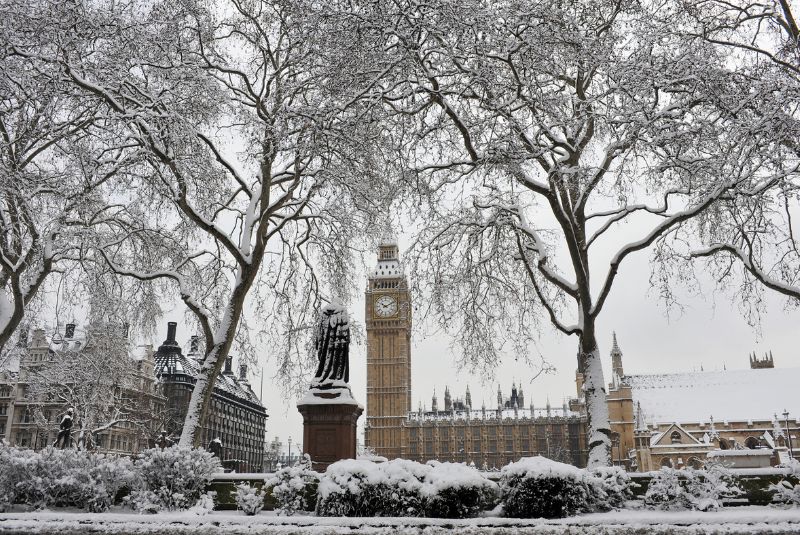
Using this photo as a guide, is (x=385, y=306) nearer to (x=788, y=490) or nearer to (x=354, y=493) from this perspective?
(x=354, y=493)

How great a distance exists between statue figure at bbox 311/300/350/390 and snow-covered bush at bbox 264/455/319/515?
4.01 meters

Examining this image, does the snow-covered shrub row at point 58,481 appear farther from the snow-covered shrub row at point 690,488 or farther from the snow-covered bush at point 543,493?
the snow-covered shrub row at point 690,488

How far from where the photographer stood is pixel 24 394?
184ft

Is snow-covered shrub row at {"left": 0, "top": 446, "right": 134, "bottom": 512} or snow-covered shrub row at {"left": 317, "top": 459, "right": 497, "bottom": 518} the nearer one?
snow-covered shrub row at {"left": 317, "top": 459, "right": 497, "bottom": 518}

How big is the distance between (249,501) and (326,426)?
3937 mm

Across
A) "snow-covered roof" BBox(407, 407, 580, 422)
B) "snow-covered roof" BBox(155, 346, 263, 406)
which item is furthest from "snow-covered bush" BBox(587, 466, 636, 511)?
"snow-covered roof" BBox(407, 407, 580, 422)

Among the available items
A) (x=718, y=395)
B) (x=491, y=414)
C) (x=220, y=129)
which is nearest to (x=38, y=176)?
(x=220, y=129)

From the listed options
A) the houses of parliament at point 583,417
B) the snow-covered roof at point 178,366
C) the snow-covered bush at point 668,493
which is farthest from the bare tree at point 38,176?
the snow-covered roof at point 178,366

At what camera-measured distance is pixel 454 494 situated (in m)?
9.16

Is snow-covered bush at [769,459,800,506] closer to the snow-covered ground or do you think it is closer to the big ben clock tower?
the snow-covered ground

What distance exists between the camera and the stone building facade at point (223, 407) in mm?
69875

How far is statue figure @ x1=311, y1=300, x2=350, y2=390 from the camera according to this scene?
14500 millimetres

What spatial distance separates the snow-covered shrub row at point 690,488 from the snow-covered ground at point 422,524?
0.31 metres

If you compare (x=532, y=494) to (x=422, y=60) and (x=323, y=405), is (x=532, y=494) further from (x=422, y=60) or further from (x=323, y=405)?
(x=422, y=60)
